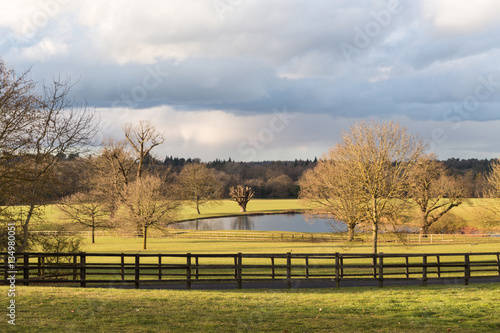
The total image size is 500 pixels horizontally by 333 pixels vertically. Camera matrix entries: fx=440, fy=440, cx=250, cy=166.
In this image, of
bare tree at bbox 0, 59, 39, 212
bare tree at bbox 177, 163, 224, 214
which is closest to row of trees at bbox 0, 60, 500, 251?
bare tree at bbox 0, 59, 39, 212

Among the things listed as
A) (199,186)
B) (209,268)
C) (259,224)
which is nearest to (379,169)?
(209,268)

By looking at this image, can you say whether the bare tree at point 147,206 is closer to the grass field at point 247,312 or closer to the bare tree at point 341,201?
the bare tree at point 341,201

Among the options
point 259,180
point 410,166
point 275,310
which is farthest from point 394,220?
point 259,180

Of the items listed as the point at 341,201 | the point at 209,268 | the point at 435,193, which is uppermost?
the point at 435,193

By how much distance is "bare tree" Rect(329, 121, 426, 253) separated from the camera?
94.8 ft

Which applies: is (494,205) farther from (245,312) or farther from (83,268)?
(83,268)

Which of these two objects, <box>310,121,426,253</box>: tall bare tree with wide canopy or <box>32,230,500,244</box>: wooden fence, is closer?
<box>310,121,426,253</box>: tall bare tree with wide canopy

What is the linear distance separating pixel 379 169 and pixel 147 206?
79.3 feet

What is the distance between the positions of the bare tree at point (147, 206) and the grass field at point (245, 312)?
99.7ft

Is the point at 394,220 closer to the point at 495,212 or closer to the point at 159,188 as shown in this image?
the point at 495,212

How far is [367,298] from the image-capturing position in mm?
13203

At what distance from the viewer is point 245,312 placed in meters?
10.8

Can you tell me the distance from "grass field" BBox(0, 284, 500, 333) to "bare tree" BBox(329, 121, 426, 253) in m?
15.4

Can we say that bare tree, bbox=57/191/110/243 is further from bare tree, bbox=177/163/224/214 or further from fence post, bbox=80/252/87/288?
bare tree, bbox=177/163/224/214
